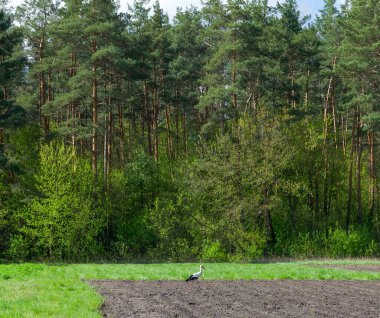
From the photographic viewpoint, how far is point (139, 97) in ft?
168

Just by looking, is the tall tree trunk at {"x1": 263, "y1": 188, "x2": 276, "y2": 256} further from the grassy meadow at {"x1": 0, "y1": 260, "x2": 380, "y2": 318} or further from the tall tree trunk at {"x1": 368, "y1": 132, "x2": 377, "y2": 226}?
the grassy meadow at {"x1": 0, "y1": 260, "x2": 380, "y2": 318}

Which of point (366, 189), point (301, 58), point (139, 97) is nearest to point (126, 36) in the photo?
point (139, 97)

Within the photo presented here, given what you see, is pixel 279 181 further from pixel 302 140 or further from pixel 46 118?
pixel 46 118

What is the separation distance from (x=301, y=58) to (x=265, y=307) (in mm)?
37366

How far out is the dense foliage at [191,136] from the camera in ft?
128

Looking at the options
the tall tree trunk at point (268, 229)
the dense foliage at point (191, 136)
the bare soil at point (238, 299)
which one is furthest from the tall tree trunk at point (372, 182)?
the bare soil at point (238, 299)

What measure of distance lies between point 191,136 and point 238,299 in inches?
1412

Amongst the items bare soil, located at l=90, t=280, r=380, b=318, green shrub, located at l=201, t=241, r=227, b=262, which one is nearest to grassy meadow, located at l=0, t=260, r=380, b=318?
bare soil, located at l=90, t=280, r=380, b=318

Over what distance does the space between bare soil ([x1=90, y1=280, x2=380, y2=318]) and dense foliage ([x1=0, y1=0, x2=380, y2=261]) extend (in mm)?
17448

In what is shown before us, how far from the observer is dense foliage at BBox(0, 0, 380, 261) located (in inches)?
1535

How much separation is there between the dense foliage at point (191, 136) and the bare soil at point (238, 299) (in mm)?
17448

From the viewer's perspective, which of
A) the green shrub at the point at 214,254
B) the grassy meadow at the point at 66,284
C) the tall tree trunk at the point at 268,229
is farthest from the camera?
the tall tree trunk at the point at 268,229

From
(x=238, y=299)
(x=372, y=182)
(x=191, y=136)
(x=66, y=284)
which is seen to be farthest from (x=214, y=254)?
(x=238, y=299)

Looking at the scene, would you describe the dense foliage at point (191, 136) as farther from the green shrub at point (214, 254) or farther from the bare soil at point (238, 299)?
the bare soil at point (238, 299)
